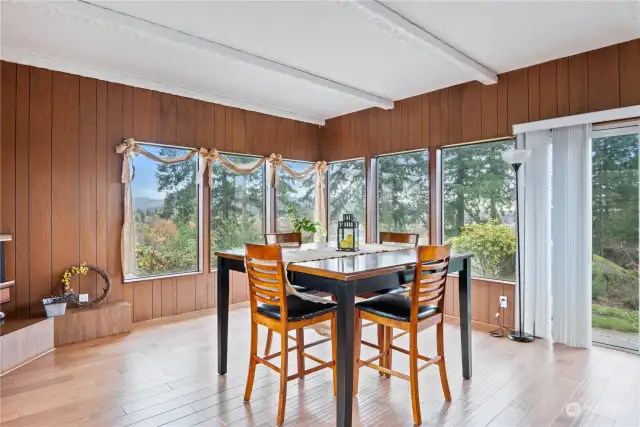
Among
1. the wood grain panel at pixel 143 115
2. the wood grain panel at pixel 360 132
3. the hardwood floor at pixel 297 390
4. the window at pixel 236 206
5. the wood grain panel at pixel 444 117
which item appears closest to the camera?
the hardwood floor at pixel 297 390

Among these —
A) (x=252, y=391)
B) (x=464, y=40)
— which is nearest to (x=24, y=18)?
(x=252, y=391)

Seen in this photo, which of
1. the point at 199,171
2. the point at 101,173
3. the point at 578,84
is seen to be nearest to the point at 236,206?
the point at 199,171

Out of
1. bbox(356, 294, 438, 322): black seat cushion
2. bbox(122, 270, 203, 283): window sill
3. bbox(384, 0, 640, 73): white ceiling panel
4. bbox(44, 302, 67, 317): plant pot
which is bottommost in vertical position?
bbox(44, 302, 67, 317): plant pot

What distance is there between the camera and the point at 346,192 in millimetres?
5688

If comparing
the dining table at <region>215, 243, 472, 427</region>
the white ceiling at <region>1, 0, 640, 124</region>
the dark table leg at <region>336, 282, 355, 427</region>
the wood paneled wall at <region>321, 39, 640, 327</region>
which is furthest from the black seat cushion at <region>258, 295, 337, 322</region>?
the wood paneled wall at <region>321, 39, 640, 327</region>

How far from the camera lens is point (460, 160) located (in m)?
4.39

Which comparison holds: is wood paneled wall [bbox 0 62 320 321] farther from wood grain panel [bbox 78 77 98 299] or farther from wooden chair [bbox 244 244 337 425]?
wooden chair [bbox 244 244 337 425]

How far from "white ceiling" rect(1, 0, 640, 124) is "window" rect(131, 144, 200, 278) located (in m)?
0.88

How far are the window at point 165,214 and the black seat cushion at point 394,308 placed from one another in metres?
2.80

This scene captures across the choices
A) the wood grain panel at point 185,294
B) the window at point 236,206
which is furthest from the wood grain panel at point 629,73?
the wood grain panel at point 185,294

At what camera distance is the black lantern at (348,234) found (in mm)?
2939

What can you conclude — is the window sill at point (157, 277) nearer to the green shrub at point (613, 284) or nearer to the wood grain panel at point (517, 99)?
the wood grain panel at point (517, 99)

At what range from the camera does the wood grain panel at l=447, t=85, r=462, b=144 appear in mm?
4288

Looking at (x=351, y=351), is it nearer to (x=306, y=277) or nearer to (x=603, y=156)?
(x=306, y=277)
